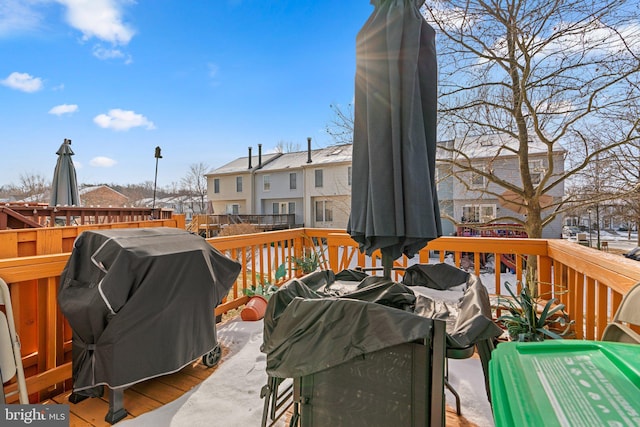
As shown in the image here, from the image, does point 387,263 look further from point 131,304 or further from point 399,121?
point 131,304

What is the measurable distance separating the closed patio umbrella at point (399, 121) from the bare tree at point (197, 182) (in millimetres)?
30881

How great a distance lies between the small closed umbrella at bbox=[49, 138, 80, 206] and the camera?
7055 mm

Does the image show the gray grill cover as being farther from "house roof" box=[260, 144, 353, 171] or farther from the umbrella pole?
"house roof" box=[260, 144, 353, 171]

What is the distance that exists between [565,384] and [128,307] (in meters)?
2.04

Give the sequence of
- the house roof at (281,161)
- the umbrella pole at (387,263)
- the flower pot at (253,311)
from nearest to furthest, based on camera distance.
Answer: the umbrella pole at (387,263)
the flower pot at (253,311)
the house roof at (281,161)

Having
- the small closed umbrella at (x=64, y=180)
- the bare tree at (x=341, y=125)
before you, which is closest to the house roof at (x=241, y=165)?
the bare tree at (x=341, y=125)

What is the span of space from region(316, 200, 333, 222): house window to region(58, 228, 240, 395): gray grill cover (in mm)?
17512

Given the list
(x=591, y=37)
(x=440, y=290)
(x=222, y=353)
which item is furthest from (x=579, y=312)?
(x=591, y=37)

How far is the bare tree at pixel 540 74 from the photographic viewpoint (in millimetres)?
5859

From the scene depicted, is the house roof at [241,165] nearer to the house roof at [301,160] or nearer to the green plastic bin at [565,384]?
the house roof at [301,160]

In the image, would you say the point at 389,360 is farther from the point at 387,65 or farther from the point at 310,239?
the point at 310,239

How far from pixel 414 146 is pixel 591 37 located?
22.6 ft

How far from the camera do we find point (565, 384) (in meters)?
0.79

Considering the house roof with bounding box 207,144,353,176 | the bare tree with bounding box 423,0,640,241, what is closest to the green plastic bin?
the bare tree with bounding box 423,0,640,241
